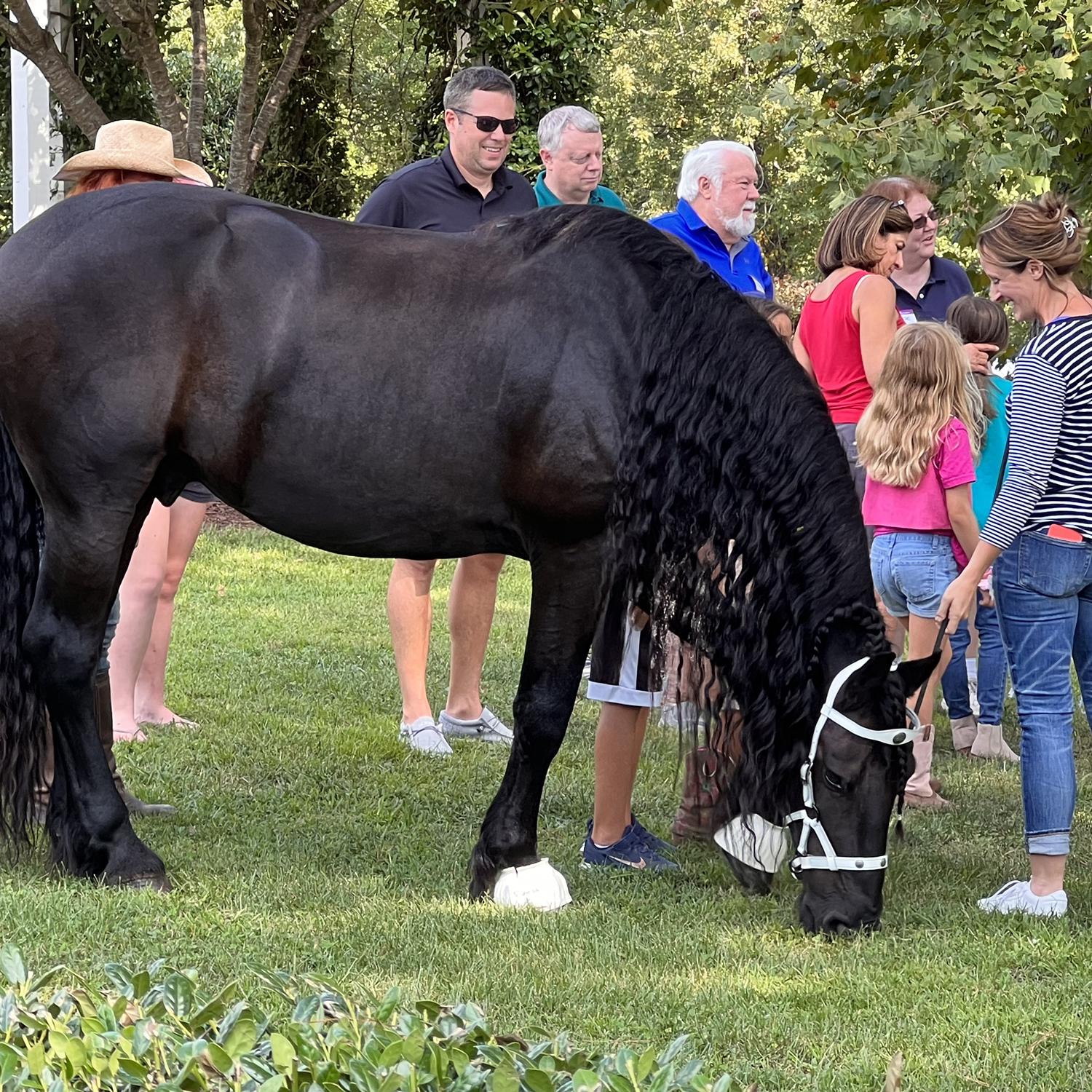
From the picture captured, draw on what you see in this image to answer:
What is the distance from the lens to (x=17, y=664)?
442cm

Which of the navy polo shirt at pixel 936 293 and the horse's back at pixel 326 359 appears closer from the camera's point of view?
the horse's back at pixel 326 359

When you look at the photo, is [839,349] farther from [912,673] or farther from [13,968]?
[13,968]

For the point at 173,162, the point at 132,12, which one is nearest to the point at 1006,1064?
the point at 173,162

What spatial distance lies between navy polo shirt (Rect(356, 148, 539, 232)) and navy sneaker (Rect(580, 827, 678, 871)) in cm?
279

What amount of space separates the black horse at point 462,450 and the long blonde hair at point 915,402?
4.71 ft

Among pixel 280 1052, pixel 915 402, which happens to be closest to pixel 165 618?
pixel 915 402

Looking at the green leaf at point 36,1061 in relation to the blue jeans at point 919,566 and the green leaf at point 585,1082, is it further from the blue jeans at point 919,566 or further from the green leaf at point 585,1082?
the blue jeans at point 919,566

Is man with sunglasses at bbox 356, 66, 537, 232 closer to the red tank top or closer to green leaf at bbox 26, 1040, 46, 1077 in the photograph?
the red tank top

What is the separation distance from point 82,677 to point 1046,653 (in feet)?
9.23

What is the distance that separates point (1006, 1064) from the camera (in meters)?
3.18

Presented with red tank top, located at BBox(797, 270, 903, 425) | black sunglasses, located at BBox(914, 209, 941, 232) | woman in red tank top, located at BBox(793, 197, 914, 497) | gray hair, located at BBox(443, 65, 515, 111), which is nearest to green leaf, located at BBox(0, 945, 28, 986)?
woman in red tank top, located at BBox(793, 197, 914, 497)

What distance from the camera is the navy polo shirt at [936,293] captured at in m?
6.79

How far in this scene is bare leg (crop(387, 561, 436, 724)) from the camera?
6.44 m

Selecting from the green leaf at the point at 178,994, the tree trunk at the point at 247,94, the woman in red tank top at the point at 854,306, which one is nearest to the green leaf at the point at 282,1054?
the green leaf at the point at 178,994
